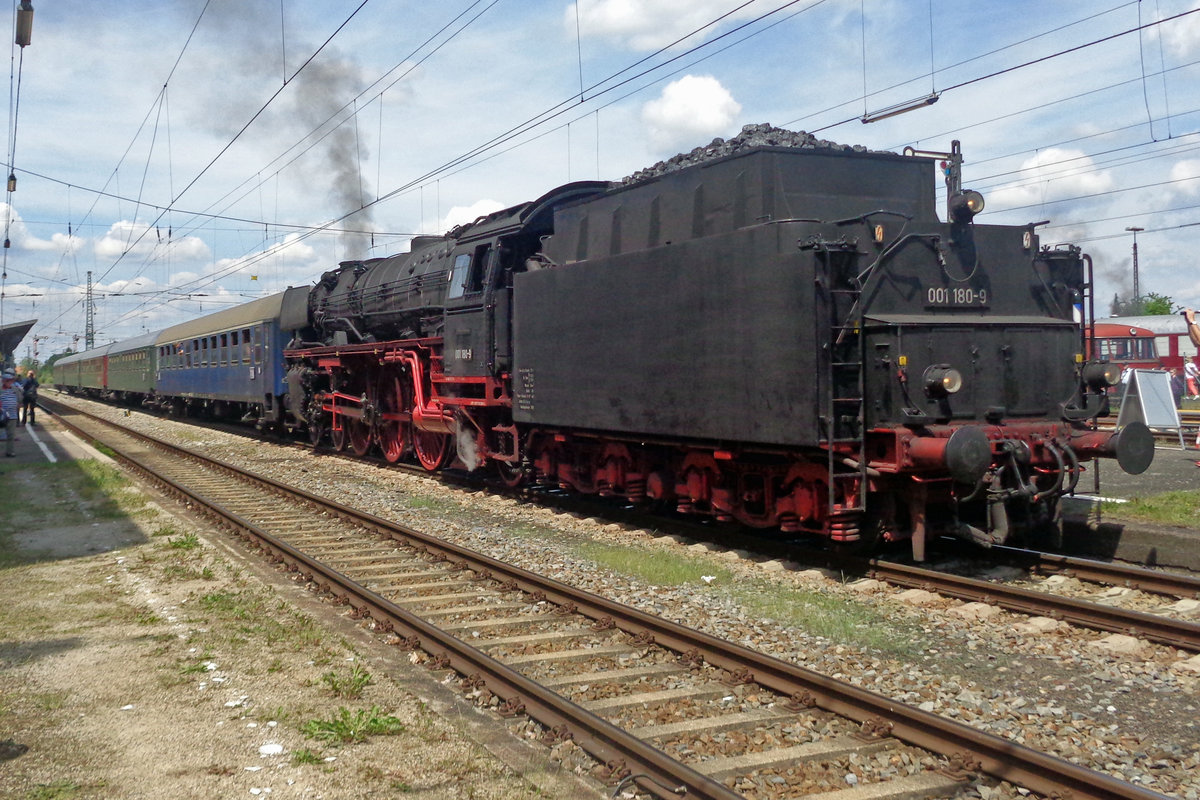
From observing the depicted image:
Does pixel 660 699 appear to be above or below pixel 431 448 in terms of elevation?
below

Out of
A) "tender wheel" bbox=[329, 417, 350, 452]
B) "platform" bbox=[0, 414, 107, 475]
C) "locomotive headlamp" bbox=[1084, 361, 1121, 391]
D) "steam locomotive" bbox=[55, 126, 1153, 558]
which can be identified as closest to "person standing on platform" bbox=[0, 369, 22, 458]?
"platform" bbox=[0, 414, 107, 475]

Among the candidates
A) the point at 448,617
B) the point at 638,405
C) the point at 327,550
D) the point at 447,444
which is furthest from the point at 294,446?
the point at 448,617

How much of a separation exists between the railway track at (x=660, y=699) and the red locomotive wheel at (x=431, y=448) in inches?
214

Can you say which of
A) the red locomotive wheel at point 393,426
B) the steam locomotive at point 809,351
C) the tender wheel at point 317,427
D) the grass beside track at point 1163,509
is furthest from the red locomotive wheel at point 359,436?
the grass beside track at point 1163,509

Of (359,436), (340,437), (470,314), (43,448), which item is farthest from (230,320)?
(470,314)

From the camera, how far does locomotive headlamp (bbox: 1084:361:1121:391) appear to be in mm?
7297

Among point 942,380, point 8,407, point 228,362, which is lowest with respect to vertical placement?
point 8,407

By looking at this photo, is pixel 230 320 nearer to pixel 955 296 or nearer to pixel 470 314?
pixel 470 314

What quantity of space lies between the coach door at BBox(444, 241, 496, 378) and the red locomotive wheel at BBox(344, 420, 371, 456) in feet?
15.3

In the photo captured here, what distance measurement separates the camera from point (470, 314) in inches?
458

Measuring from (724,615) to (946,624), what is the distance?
1.35m

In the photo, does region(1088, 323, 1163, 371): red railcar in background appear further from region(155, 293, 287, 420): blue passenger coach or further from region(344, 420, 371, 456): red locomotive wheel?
region(155, 293, 287, 420): blue passenger coach

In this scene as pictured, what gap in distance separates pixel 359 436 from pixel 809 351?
38.2 ft

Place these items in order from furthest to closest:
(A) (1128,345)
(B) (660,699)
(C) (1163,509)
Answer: (A) (1128,345), (C) (1163,509), (B) (660,699)
